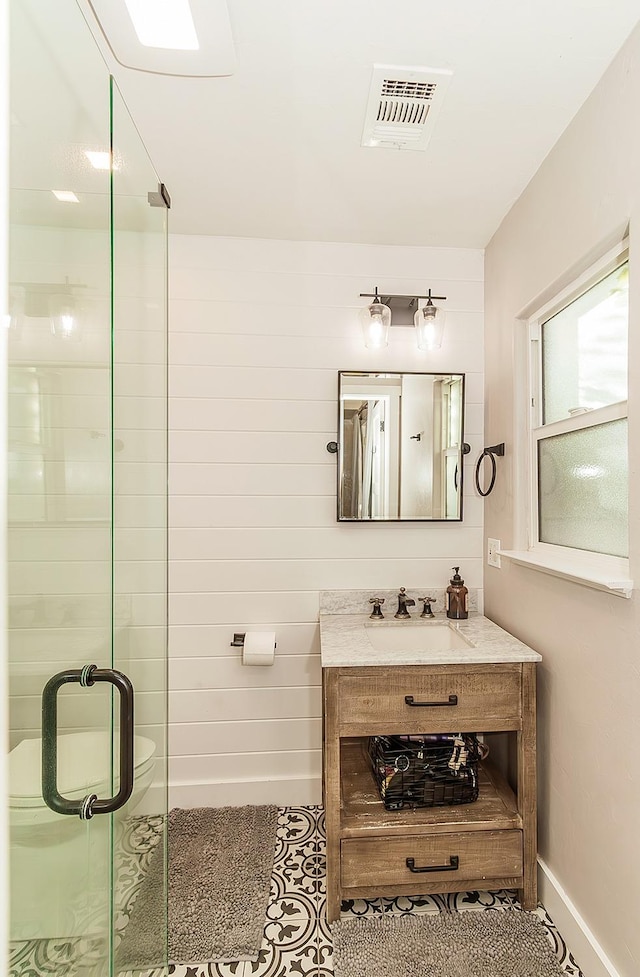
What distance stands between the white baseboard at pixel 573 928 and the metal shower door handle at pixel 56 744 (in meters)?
1.43

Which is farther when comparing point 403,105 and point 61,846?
point 403,105

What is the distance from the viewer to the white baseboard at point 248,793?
2354 millimetres

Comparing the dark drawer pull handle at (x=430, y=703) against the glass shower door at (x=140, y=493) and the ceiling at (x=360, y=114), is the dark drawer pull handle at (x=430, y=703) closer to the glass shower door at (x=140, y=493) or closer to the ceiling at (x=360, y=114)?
the glass shower door at (x=140, y=493)

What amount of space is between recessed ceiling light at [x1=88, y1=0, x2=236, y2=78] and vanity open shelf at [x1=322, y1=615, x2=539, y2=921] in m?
1.76

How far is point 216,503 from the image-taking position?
7.86 feet

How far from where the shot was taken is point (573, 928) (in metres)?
1.60

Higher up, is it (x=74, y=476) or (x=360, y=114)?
(x=360, y=114)

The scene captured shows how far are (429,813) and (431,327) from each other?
1.85 m

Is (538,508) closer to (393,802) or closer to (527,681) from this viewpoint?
(527,681)

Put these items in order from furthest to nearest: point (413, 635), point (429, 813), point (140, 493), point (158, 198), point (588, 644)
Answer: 1. point (413, 635)
2. point (429, 813)
3. point (588, 644)
4. point (158, 198)
5. point (140, 493)

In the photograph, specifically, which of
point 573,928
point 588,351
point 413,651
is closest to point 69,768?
point 413,651

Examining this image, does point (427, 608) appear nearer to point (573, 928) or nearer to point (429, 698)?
point (429, 698)

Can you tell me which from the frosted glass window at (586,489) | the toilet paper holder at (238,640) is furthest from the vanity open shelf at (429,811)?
the toilet paper holder at (238,640)

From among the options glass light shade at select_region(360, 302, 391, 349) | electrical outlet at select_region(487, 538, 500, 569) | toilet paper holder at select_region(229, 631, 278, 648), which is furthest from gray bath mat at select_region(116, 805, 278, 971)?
glass light shade at select_region(360, 302, 391, 349)
